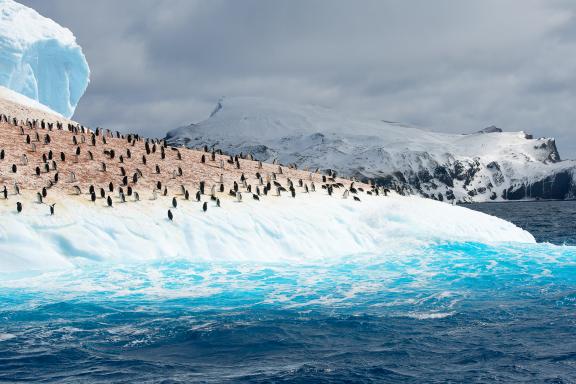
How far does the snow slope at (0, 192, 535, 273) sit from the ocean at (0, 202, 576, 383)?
1.95 m

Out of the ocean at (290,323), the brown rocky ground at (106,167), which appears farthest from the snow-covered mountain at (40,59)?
the ocean at (290,323)

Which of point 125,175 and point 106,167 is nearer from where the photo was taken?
point 125,175

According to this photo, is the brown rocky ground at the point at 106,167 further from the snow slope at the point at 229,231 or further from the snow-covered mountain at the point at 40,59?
the snow-covered mountain at the point at 40,59

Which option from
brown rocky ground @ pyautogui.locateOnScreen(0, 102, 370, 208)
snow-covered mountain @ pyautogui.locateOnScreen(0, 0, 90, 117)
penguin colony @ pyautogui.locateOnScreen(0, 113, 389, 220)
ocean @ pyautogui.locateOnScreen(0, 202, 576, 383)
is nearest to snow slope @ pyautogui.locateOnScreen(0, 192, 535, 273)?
penguin colony @ pyautogui.locateOnScreen(0, 113, 389, 220)

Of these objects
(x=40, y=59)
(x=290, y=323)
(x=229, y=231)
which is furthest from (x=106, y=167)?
(x=40, y=59)

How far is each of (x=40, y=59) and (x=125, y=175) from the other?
3207 inches

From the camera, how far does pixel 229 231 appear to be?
3128 centimetres

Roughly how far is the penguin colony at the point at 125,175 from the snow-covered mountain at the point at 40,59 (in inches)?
2456

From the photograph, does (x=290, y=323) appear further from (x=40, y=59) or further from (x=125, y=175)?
(x=40, y=59)

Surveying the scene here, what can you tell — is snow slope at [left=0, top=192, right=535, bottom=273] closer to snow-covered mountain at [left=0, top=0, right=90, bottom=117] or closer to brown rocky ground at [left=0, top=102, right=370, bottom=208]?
brown rocky ground at [left=0, top=102, right=370, bottom=208]

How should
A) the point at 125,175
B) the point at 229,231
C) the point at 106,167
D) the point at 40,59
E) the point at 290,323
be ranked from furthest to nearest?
Result: 1. the point at 40,59
2. the point at 106,167
3. the point at 125,175
4. the point at 229,231
5. the point at 290,323

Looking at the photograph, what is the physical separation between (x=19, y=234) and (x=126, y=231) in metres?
4.78

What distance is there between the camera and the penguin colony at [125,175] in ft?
104

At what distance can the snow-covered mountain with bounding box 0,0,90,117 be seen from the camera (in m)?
98.4
